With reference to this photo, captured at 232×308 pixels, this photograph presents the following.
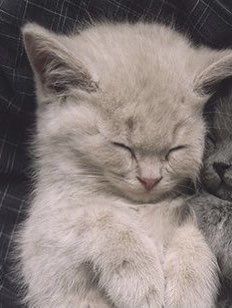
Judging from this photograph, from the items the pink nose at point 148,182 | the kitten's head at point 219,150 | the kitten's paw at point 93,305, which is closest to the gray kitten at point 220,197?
the kitten's head at point 219,150

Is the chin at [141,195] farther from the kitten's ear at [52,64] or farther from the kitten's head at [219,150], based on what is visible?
the kitten's ear at [52,64]

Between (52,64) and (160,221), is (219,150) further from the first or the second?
(52,64)

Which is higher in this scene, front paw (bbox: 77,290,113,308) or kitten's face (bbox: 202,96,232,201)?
kitten's face (bbox: 202,96,232,201)

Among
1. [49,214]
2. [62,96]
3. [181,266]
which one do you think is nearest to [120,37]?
[62,96]

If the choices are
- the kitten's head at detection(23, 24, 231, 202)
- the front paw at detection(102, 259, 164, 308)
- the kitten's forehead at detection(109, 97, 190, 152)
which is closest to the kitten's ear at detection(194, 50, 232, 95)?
the kitten's head at detection(23, 24, 231, 202)

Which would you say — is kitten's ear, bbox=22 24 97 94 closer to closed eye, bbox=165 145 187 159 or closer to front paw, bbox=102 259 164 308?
closed eye, bbox=165 145 187 159
